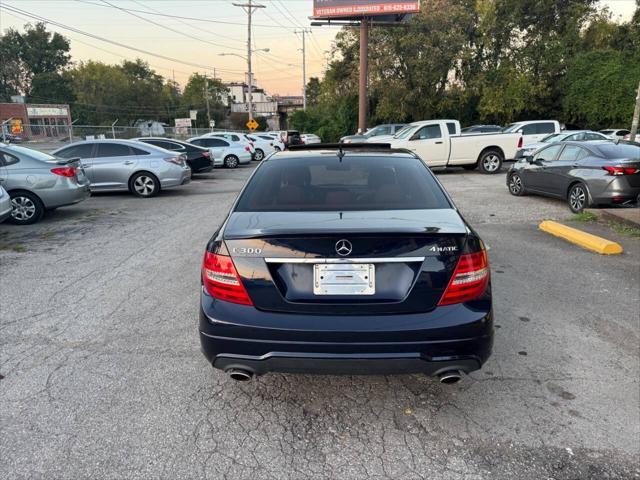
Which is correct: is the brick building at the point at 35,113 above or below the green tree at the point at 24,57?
below

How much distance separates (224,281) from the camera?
2691 mm

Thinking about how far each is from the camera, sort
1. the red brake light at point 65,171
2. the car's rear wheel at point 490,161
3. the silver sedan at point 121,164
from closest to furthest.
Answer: the red brake light at point 65,171, the silver sedan at point 121,164, the car's rear wheel at point 490,161

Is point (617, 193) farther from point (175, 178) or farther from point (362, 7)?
point (362, 7)

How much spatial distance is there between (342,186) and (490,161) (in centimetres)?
1568

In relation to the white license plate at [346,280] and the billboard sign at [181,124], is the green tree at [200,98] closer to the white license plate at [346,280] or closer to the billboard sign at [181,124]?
the billboard sign at [181,124]

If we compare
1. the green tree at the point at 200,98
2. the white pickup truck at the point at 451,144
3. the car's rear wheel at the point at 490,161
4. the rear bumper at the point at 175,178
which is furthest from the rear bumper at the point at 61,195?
the green tree at the point at 200,98

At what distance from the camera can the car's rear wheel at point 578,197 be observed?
370 inches

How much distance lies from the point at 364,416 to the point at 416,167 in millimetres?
1920

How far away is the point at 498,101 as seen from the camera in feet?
106

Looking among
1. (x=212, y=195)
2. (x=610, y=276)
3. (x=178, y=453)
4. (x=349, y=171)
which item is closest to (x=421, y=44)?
Answer: (x=212, y=195)

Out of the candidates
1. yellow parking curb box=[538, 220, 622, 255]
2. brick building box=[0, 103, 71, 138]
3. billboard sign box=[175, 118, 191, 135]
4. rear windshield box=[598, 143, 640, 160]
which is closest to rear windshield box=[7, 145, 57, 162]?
yellow parking curb box=[538, 220, 622, 255]

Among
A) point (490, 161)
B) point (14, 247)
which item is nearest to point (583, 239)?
point (14, 247)

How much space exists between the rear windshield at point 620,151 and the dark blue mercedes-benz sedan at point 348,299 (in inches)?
315

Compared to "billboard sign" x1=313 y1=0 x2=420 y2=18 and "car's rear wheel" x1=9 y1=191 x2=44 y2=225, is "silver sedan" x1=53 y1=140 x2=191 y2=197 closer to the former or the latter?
"car's rear wheel" x1=9 y1=191 x2=44 y2=225
